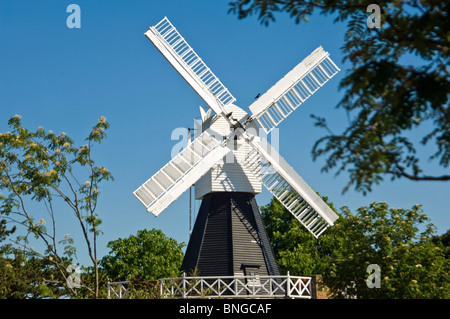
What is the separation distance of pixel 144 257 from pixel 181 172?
63.5 feet

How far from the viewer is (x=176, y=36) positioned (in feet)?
66.9

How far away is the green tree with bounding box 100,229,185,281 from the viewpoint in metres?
36.6

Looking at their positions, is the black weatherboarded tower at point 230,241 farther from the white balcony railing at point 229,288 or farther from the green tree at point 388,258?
the green tree at point 388,258

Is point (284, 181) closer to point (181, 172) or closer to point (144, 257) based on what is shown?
point (181, 172)

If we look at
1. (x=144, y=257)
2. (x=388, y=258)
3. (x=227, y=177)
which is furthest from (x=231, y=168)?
(x=144, y=257)

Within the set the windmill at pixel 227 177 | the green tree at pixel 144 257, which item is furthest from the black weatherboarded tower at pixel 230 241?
the green tree at pixel 144 257

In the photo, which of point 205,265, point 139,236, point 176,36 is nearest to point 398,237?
point 205,265

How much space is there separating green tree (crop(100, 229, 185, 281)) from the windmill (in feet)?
55.6

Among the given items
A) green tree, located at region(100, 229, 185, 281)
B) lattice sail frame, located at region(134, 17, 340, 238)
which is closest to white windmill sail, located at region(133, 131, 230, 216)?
lattice sail frame, located at region(134, 17, 340, 238)

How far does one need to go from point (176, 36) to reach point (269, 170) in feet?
19.1

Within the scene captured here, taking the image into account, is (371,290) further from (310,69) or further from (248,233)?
(310,69)

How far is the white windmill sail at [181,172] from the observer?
1877 cm

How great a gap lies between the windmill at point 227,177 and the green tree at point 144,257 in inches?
667
